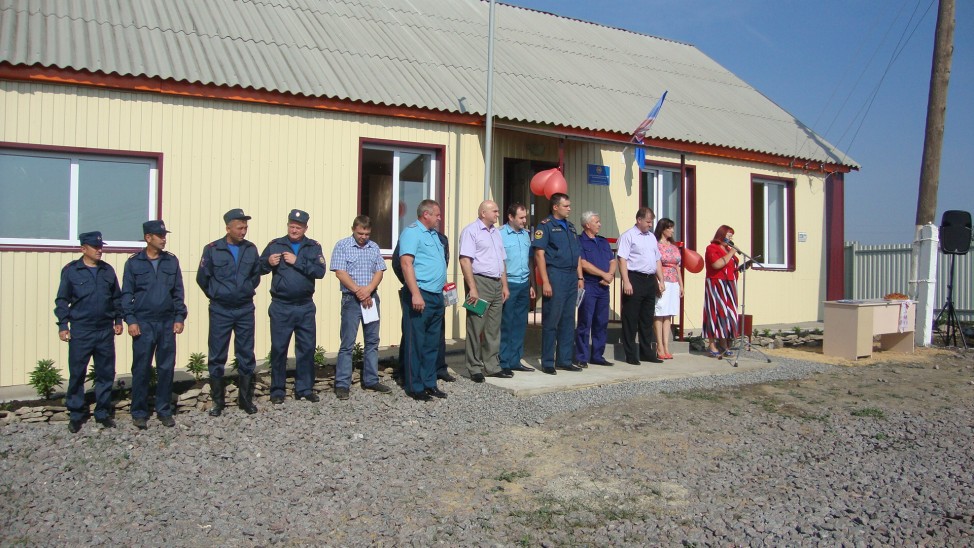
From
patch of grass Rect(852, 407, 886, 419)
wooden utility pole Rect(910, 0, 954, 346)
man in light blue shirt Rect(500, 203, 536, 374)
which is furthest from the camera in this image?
wooden utility pole Rect(910, 0, 954, 346)

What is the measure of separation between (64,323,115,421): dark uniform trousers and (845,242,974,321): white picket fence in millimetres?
14306

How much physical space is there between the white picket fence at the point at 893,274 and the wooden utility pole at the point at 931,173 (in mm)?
4063

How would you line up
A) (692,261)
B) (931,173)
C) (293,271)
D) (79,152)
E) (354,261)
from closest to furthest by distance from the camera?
1. (293,271)
2. (354,261)
3. (79,152)
4. (692,261)
5. (931,173)

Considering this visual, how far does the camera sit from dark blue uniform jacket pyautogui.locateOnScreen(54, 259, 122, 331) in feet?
19.5

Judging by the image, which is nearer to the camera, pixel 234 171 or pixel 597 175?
pixel 234 171

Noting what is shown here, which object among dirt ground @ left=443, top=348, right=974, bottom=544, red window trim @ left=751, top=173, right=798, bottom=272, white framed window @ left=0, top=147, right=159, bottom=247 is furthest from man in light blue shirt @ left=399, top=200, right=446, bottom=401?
red window trim @ left=751, top=173, right=798, bottom=272

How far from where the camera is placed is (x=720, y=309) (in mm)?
9430

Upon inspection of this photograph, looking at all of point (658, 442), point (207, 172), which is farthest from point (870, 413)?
point (207, 172)

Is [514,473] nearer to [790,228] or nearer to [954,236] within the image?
[954,236]

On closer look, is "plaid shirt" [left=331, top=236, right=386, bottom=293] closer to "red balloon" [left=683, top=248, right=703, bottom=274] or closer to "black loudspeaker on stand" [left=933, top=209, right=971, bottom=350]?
"red balloon" [left=683, top=248, right=703, bottom=274]

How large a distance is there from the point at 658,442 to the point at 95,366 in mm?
4397

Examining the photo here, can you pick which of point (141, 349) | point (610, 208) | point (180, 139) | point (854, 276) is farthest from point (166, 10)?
point (854, 276)

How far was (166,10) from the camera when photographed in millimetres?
9484

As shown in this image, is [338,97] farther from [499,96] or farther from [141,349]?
[141,349]
